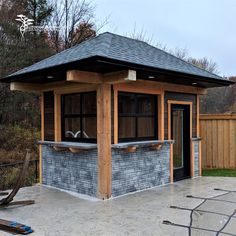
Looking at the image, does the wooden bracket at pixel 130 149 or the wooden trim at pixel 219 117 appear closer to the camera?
the wooden bracket at pixel 130 149

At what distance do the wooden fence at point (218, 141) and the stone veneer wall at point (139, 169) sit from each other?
276 centimetres

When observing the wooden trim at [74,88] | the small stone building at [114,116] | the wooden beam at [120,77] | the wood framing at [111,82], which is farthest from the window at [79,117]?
the wooden beam at [120,77]

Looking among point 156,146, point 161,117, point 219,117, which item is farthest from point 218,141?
point 156,146

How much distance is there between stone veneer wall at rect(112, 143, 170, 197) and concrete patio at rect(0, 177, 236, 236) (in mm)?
203

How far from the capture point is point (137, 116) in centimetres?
660

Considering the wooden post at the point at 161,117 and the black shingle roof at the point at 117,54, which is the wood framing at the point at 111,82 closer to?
the wooden post at the point at 161,117

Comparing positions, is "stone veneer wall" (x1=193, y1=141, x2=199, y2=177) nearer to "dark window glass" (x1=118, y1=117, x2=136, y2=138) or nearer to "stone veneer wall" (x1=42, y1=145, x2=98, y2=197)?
"dark window glass" (x1=118, y1=117, x2=136, y2=138)

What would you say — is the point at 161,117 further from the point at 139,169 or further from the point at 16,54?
the point at 16,54

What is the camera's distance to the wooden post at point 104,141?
19.1 ft

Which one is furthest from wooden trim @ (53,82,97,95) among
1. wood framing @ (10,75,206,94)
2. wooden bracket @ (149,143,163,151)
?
wooden bracket @ (149,143,163,151)

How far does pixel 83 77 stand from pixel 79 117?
1.33 metres

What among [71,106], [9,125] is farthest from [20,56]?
[71,106]

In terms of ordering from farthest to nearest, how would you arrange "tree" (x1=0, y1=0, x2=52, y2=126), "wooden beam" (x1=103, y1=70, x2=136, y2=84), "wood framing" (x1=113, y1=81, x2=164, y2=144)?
"tree" (x1=0, y1=0, x2=52, y2=126) → "wood framing" (x1=113, y1=81, x2=164, y2=144) → "wooden beam" (x1=103, y1=70, x2=136, y2=84)

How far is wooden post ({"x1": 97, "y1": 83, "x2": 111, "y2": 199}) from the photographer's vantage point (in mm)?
5820
